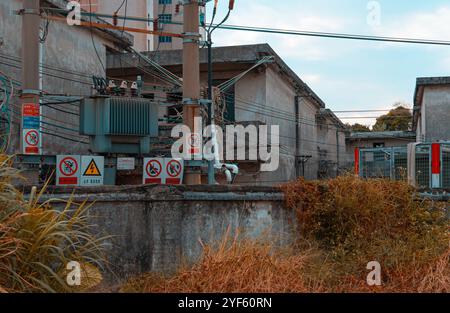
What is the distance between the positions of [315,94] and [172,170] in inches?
729

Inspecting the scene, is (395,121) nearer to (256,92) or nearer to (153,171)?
(256,92)

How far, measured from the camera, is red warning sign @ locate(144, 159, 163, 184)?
10.3m

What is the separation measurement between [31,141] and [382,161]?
730cm

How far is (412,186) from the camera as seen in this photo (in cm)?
716

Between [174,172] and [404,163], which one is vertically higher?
[404,163]

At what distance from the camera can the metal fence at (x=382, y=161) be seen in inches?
431

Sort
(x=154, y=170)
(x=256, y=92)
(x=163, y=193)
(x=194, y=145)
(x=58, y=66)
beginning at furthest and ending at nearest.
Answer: (x=256, y=92) < (x=58, y=66) < (x=154, y=170) < (x=194, y=145) < (x=163, y=193)

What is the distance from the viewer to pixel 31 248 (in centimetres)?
423

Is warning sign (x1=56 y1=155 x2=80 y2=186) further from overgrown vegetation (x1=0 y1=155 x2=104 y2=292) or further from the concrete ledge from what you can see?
overgrown vegetation (x1=0 y1=155 x2=104 y2=292)

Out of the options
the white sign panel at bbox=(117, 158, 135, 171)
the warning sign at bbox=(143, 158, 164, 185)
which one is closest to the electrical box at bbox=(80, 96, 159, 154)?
the white sign panel at bbox=(117, 158, 135, 171)

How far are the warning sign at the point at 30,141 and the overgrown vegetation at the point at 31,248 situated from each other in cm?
431

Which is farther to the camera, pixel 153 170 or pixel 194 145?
pixel 153 170

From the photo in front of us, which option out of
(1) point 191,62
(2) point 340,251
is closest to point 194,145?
(1) point 191,62

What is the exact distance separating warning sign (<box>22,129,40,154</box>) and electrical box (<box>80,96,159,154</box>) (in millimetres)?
1593
